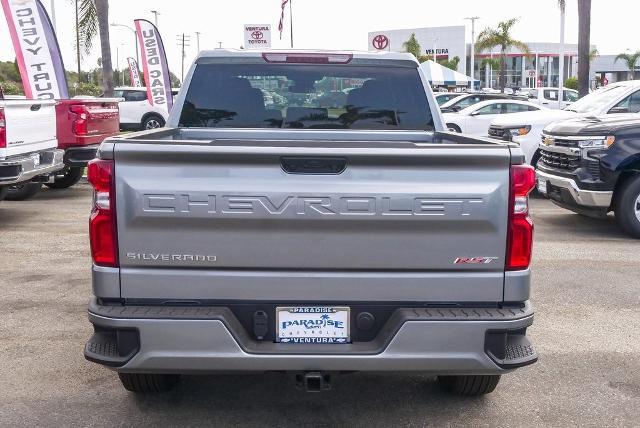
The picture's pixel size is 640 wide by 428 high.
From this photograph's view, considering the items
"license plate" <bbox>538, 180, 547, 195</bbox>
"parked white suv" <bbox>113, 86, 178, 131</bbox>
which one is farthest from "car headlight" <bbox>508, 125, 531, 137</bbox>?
"parked white suv" <bbox>113, 86, 178, 131</bbox>

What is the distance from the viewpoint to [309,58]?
5.05 m

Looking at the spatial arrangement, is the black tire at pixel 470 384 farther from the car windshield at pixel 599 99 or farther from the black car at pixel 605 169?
the car windshield at pixel 599 99

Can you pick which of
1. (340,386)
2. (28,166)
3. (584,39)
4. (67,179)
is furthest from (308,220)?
(584,39)

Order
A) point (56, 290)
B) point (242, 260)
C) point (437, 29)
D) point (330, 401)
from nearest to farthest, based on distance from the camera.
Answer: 1. point (242, 260)
2. point (330, 401)
3. point (56, 290)
4. point (437, 29)

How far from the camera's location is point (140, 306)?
11.1ft

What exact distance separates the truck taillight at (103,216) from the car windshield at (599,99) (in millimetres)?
8882

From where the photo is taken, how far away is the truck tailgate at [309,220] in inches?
129

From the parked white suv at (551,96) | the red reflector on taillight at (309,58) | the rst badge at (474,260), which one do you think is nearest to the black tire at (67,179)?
the red reflector on taillight at (309,58)

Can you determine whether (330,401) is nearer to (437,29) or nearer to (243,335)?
(243,335)

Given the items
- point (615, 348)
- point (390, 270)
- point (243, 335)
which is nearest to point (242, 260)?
point (243, 335)

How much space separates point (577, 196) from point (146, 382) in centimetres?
648

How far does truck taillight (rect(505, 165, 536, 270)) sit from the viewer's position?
11.0 ft

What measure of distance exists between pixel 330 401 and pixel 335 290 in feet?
3.79

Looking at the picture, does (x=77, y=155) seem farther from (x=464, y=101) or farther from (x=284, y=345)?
(x=464, y=101)
